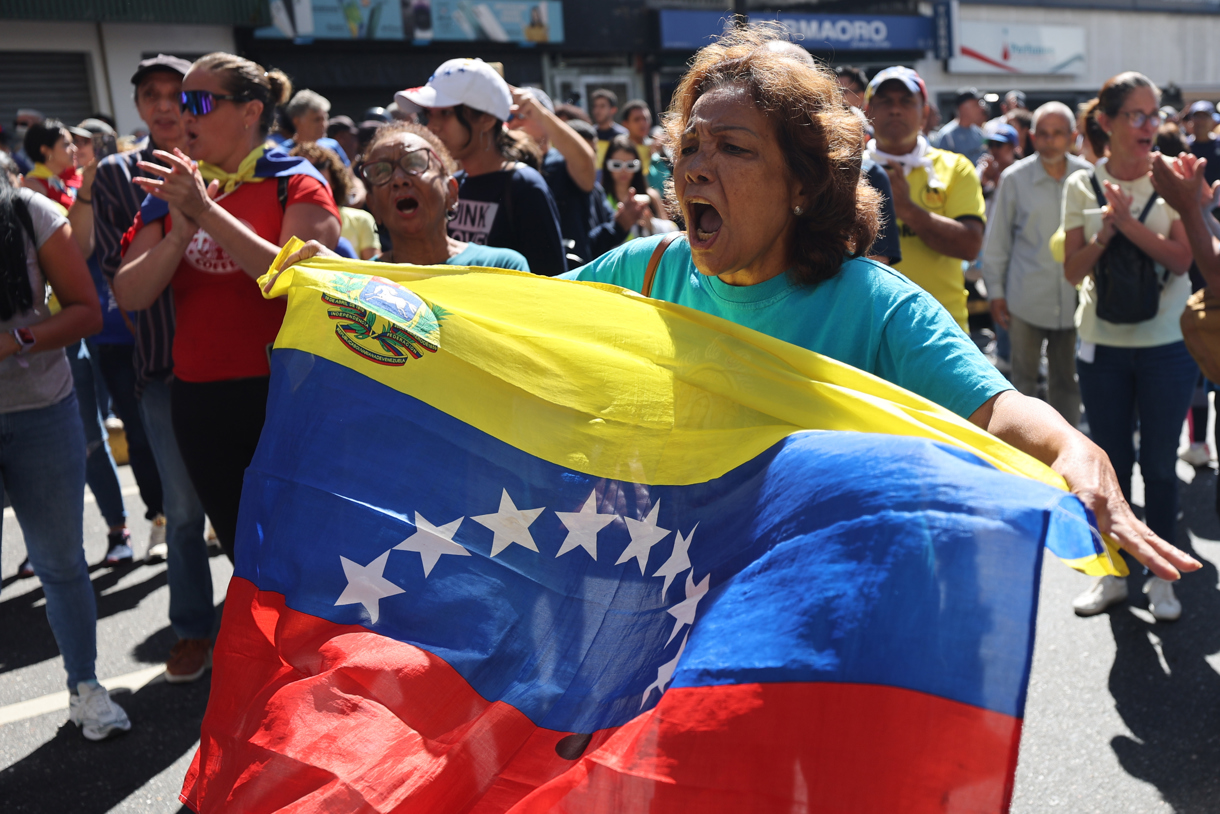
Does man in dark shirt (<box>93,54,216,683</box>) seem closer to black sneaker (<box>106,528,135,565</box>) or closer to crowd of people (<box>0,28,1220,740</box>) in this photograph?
crowd of people (<box>0,28,1220,740</box>)

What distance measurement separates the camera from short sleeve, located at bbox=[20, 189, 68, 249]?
11.0 feet

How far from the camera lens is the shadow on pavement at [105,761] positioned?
324 cm

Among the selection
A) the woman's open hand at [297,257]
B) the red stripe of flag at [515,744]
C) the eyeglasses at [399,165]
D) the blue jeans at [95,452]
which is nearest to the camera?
the red stripe of flag at [515,744]

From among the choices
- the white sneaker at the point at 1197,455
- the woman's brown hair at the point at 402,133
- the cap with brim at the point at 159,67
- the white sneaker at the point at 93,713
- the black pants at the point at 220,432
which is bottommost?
the white sneaker at the point at 1197,455

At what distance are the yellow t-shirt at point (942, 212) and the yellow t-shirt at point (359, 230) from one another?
2.79 meters

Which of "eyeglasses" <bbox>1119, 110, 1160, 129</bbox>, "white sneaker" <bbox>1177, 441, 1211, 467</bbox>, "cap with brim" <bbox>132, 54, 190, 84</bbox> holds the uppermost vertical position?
"cap with brim" <bbox>132, 54, 190, 84</bbox>

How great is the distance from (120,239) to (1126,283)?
4118 millimetres

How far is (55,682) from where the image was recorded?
4074 mm

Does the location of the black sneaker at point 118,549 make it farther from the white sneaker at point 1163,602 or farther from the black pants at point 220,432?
the white sneaker at point 1163,602

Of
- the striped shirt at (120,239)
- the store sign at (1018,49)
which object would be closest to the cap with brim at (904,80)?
the striped shirt at (120,239)

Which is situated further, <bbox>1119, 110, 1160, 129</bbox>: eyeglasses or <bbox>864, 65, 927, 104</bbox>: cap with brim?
<bbox>864, 65, 927, 104</bbox>: cap with brim

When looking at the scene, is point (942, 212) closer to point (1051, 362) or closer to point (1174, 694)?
point (1051, 362)


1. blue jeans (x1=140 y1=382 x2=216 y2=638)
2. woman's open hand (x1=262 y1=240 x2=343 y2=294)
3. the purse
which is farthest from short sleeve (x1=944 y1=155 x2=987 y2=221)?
blue jeans (x1=140 y1=382 x2=216 y2=638)

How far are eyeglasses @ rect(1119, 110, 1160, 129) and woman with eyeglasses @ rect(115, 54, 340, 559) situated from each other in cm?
325
